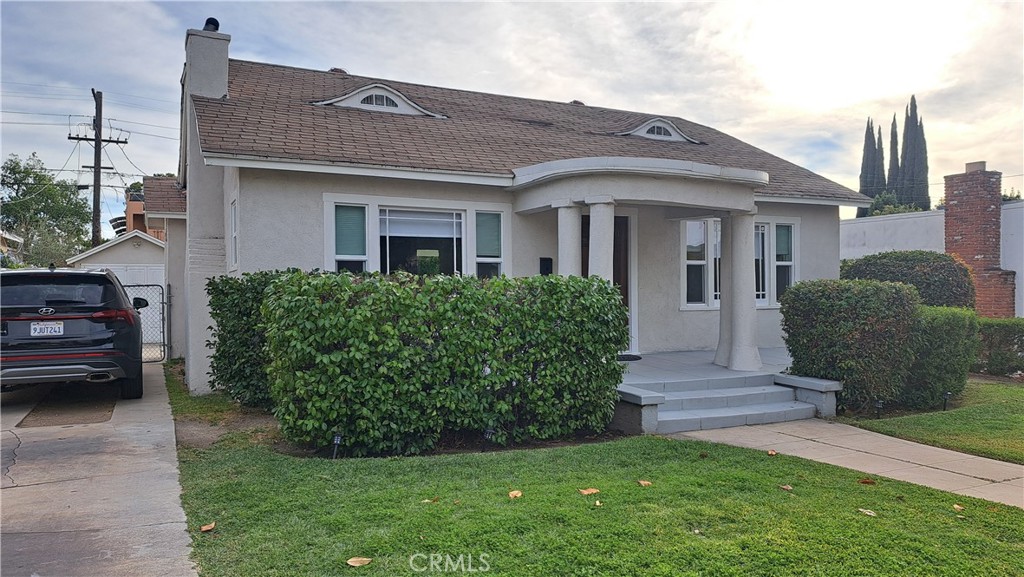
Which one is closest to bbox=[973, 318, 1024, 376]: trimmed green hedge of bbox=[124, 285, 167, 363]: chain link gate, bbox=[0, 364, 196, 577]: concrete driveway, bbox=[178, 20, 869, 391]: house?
bbox=[178, 20, 869, 391]: house

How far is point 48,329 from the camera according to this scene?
304 inches

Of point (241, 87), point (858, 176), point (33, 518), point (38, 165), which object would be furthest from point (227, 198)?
point (858, 176)

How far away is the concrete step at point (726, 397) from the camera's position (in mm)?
7754

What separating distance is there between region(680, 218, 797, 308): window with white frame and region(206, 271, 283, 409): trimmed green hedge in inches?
283

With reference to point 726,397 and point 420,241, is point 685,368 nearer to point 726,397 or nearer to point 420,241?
point 726,397

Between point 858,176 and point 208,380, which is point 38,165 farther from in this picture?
point 858,176

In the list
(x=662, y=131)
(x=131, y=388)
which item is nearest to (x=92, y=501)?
(x=131, y=388)

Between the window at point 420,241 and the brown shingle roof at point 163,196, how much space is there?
693 cm

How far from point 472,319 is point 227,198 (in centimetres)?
598

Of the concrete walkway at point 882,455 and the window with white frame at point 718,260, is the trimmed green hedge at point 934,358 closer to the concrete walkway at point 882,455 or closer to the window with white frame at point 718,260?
the concrete walkway at point 882,455

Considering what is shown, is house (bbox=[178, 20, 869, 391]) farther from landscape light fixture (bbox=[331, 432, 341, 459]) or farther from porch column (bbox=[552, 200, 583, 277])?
landscape light fixture (bbox=[331, 432, 341, 459])

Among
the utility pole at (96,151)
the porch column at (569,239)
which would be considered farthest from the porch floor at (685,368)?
the utility pole at (96,151)

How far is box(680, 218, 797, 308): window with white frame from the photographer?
11844 mm

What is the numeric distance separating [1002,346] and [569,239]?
27.7ft
